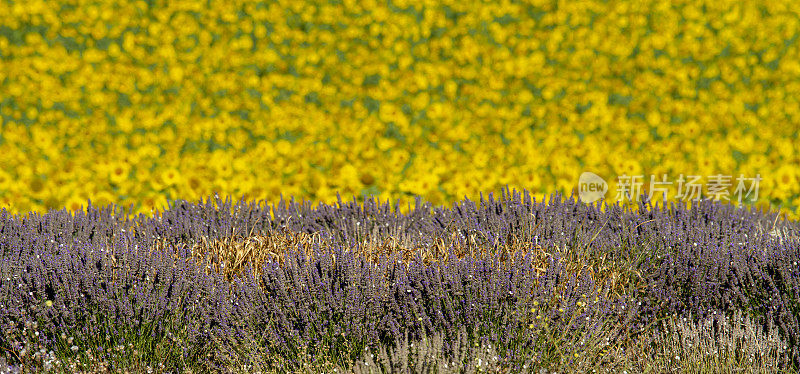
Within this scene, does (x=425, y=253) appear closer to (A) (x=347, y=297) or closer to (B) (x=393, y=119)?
(A) (x=347, y=297)

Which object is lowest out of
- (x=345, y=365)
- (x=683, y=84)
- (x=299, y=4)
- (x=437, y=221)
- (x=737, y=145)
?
(x=345, y=365)

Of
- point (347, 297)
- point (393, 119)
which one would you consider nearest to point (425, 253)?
point (347, 297)

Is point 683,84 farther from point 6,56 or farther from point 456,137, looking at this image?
point 6,56

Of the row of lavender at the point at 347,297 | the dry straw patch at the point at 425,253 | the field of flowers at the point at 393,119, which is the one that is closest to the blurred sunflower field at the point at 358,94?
the field of flowers at the point at 393,119

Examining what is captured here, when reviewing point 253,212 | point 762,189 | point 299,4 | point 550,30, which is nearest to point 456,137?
point 550,30

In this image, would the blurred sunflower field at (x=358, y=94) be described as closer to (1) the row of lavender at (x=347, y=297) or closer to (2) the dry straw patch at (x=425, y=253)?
(2) the dry straw patch at (x=425, y=253)

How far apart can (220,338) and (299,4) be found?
2770 mm

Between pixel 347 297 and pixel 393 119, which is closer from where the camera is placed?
pixel 347 297

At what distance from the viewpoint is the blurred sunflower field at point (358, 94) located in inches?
198

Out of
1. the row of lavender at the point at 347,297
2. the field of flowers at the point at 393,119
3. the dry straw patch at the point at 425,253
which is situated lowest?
the row of lavender at the point at 347,297

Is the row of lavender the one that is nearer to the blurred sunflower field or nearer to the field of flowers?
the field of flowers

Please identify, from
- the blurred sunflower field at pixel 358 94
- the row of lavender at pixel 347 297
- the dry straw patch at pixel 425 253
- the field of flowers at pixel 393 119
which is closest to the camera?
the row of lavender at pixel 347 297

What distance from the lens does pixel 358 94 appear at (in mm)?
5148

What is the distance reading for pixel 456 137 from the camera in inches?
204
